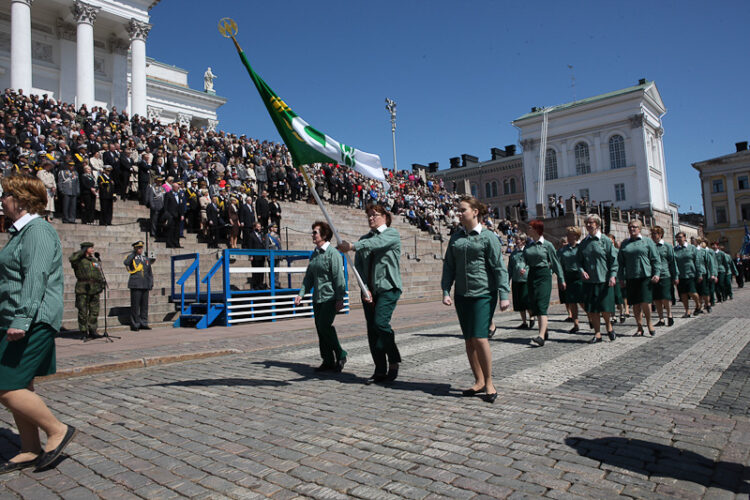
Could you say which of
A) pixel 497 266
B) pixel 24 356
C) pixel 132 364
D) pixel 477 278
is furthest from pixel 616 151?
pixel 24 356

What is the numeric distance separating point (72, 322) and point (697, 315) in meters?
14.6

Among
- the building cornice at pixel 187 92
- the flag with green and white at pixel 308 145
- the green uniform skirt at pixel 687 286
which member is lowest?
the green uniform skirt at pixel 687 286

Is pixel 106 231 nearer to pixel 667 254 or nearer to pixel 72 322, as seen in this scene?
pixel 72 322

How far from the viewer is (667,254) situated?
1120 cm

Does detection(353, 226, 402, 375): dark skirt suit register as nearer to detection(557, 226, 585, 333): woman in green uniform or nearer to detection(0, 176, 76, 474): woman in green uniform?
detection(0, 176, 76, 474): woman in green uniform

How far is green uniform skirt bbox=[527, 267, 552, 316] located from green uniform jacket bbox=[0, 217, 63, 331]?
23.3 ft

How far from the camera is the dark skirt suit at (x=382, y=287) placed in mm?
5699

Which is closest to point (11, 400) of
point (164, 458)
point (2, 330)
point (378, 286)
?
point (2, 330)

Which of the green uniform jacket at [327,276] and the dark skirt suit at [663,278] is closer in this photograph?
the green uniform jacket at [327,276]

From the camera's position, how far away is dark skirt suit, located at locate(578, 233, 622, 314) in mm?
8641

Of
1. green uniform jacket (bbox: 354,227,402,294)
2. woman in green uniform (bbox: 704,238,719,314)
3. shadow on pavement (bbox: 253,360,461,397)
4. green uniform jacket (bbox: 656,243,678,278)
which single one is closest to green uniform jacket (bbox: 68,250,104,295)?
shadow on pavement (bbox: 253,360,461,397)

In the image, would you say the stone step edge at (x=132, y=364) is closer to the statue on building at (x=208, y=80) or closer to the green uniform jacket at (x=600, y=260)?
the green uniform jacket at (x=600, y=260)

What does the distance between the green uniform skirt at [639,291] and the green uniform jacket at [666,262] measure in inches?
36.0

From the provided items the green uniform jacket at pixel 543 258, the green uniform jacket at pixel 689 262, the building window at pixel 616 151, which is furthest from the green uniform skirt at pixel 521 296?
the building window at pixel 616 151
